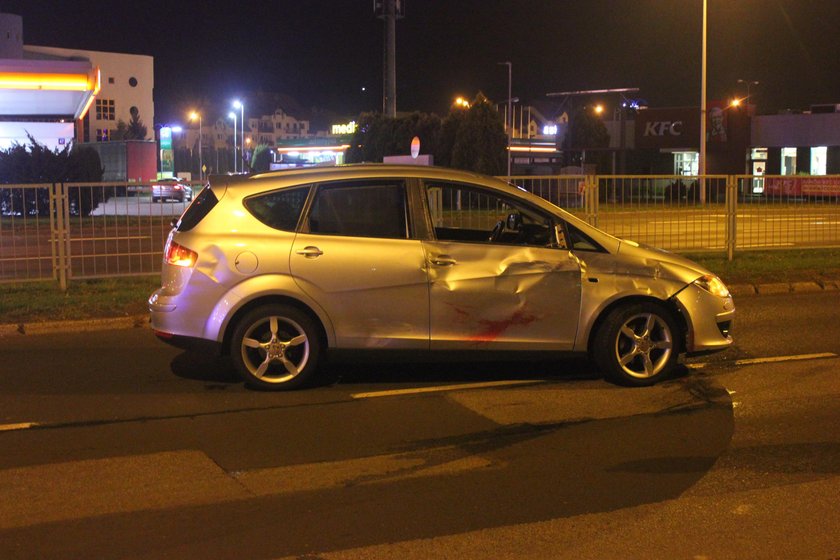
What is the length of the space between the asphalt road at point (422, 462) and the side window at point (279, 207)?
1395 mm

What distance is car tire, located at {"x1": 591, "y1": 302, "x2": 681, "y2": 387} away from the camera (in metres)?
7.85

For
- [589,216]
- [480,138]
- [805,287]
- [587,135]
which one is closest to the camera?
[805,287]

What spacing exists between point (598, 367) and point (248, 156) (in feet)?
296

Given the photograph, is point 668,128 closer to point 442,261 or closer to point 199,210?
point 442,261

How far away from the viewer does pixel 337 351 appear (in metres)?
7.75

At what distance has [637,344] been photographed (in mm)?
7902

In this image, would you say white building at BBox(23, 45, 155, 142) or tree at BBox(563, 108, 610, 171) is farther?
white building at BBox(23, 45, 155, 142)

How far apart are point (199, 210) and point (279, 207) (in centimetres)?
68

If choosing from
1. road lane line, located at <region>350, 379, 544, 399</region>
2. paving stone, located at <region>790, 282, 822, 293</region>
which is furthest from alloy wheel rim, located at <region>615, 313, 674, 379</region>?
paving stone, located at <region>790, 282, 822, 293</region>

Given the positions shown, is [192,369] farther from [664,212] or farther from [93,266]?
[664,212]

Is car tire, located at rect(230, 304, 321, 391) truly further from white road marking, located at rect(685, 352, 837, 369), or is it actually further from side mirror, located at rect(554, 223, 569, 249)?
white road marking, located at rect(685, 352, 837, 369)

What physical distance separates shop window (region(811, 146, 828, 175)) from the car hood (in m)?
49.6

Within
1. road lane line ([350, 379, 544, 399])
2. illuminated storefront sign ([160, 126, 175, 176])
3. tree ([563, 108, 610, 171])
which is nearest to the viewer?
Result: road lane line ([350, 379, 544, 399])

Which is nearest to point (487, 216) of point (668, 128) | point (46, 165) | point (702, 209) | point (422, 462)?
point (422, 462)
